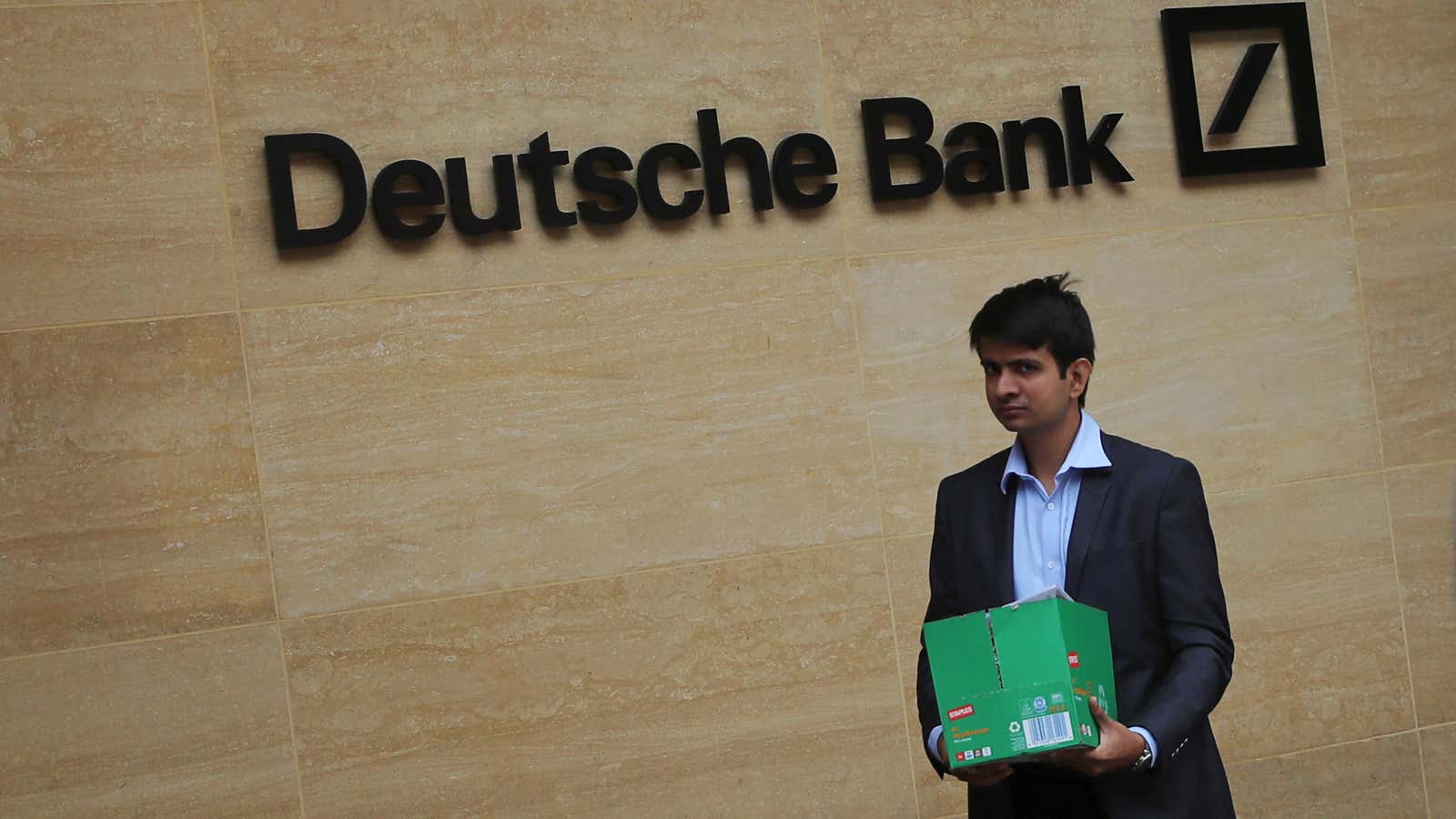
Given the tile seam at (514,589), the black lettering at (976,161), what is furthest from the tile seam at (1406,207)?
the black lettering at (976,161)

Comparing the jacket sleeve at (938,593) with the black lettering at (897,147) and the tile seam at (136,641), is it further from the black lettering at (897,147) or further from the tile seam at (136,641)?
the tile seam at (136,641)

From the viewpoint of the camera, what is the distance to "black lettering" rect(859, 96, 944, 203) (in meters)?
5.74

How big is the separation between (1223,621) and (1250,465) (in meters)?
2.89

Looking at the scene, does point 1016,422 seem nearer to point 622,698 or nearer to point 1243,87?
point 622,698

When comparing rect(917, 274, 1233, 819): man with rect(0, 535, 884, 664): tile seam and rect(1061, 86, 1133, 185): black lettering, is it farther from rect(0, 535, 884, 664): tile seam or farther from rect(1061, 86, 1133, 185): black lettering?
rect(1061, 86, 1133, 185): black lettering

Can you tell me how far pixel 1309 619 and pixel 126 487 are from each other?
13.6 feet

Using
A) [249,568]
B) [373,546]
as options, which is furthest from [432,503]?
[249,568]

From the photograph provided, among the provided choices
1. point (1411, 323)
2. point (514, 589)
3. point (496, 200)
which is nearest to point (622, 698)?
point (514, 589)

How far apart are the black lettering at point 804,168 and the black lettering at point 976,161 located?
0.42 metres

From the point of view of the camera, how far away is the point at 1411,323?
20.4ft

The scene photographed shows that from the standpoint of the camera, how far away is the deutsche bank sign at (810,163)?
533 centimetres

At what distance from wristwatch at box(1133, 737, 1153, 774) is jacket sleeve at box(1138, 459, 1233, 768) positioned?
43 mm

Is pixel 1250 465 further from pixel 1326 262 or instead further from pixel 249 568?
pixel 249 568

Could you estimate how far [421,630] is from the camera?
210 inches
